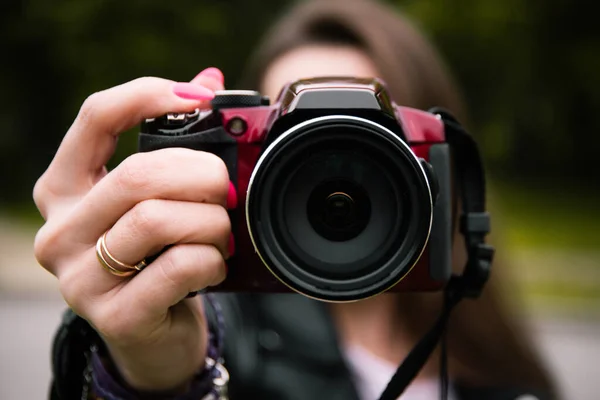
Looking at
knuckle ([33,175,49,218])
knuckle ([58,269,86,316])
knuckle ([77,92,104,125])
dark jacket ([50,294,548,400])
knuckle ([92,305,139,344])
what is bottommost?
dark jacket ([50,294,548,400])

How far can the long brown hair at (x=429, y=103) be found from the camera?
4.85 ft

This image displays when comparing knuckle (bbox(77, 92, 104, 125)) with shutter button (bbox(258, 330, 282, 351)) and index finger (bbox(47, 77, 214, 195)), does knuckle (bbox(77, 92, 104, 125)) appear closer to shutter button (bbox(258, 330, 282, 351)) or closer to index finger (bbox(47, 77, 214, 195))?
index finger (bbox(47, 77, 214, 195))

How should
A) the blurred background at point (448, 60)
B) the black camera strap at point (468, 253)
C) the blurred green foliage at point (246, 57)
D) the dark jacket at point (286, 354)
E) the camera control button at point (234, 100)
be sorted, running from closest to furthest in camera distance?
the camera control button at point (234, 100) < the black camera strap at point (468, 253) < the dark jacket at point (286, 354) < the blurred background at point (448, 60) < the blurred green foliage at point (246, 57)

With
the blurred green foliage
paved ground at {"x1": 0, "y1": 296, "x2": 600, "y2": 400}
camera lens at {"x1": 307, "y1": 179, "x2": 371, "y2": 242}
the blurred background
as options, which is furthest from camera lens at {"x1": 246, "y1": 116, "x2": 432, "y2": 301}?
the blurred green foliage

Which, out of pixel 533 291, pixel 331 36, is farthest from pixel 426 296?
pixel 533 291

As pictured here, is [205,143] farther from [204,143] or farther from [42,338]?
[42,338]

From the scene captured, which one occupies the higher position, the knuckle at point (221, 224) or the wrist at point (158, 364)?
the knuckle at point (221, 224)

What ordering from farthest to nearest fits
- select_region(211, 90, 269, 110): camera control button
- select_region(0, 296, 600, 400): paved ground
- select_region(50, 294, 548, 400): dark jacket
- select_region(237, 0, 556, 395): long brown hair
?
select_region(0, 296, 600, 400): paved ground < select_region(237, 0, 556, 395): long brown hair < select_region(50, 294, 548, 400): dark jacket < select_region(211, 90, 269, 110): camera control button

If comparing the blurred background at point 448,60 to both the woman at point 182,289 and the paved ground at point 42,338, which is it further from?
the woman at point 182,289

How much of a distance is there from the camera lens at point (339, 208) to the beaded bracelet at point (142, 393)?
238 mm

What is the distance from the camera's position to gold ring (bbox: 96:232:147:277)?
903 millimetres

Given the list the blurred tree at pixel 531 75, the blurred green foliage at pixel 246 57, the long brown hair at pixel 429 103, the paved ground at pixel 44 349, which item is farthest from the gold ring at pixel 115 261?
the blurred tree at pixel 531 75

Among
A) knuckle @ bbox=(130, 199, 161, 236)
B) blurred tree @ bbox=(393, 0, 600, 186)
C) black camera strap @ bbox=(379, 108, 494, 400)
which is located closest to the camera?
knuckle @ bbox=(130, 199, 161, 236)

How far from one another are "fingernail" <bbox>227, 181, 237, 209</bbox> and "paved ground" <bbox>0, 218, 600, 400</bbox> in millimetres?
2534
